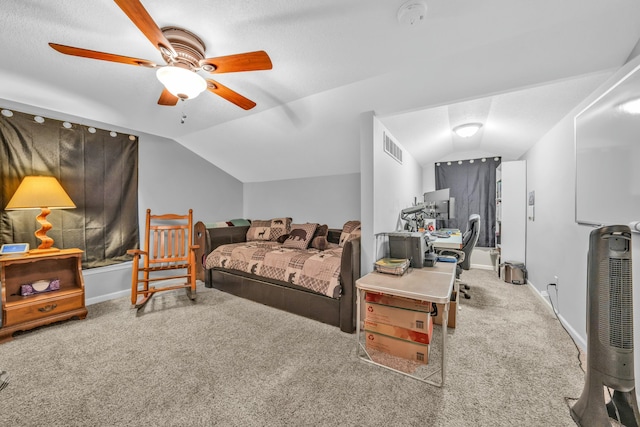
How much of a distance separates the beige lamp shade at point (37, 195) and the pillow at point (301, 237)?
93.8 inches

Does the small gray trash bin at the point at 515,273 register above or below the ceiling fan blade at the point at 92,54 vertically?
below

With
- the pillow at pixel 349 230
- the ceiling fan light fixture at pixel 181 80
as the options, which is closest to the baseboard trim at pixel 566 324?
the pillow at pixel 349 230

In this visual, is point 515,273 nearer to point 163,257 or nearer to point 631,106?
point 631,106

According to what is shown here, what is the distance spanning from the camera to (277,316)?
99.6 inches

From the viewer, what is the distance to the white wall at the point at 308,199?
371 cm

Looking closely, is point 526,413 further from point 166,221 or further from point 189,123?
point 166,221

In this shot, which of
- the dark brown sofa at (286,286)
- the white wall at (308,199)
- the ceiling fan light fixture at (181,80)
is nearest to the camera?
→ the ceiling fan light fixture at (181,80)

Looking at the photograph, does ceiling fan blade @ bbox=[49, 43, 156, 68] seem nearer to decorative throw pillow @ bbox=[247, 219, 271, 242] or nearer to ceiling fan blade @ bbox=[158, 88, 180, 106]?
ceiling fan blade @ bbox=[158, 88, 180, 106]

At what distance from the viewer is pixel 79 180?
9.17 ft

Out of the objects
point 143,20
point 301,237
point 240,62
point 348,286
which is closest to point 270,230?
point 301,237

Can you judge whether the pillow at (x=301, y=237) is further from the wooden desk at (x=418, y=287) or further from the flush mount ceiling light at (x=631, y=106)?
the flush mount ceiling light at (x=631, y=106)

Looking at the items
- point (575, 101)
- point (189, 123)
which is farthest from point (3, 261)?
point (575, 101)

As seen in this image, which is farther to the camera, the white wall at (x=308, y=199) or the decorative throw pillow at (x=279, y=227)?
the decorative throw pillow at (x=279, y=227)

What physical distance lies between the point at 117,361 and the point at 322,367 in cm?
152
